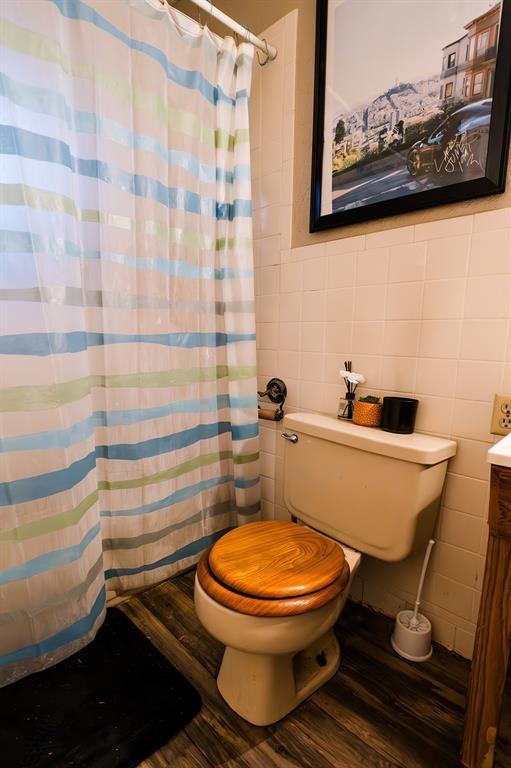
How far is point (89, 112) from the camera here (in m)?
1.00

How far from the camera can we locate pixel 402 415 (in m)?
1.09

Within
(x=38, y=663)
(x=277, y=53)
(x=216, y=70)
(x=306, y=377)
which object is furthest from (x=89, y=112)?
(x=38, y=663)

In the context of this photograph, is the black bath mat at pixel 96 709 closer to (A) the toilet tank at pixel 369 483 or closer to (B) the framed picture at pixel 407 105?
(A) the toilet tank at pixel 369 483

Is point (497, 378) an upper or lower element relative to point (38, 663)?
upper

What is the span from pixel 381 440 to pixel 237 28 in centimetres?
141

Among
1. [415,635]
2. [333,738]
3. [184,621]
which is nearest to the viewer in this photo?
[333,738]

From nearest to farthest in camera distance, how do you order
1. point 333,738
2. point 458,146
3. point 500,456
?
point 500,456
point 333,738
point 458,146

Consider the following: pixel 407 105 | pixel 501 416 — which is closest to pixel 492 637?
pixel 501 416

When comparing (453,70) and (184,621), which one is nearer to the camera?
(453,70)

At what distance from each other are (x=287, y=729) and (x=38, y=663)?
2.26 feet

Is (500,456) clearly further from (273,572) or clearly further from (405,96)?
(405,96)

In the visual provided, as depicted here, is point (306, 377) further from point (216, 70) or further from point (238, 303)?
point (216, 70)

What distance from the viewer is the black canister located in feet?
3.58

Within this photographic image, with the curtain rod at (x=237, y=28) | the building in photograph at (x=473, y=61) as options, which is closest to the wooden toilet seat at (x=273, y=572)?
the building in photograph at (x=473, y=61)
